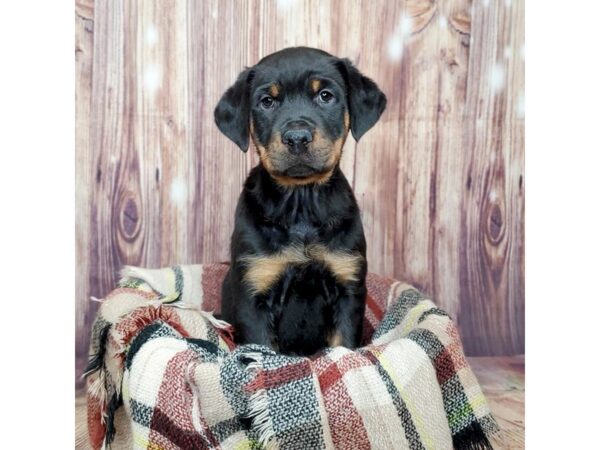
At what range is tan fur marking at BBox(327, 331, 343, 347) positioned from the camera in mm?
2711

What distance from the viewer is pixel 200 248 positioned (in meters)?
3.62

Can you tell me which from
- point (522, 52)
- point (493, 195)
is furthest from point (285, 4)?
point (493, 195)

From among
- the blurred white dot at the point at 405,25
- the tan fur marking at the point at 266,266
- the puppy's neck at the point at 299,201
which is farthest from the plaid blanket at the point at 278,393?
the blurred white dot at the point at 405,25

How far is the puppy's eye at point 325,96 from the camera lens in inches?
103

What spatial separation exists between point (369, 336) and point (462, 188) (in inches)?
38.4

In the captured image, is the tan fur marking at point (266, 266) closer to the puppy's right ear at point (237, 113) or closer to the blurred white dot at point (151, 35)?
the puppy's right ear at point (237, 113)

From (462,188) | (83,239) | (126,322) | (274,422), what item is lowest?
(274,422)

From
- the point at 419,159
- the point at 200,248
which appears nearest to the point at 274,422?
the point at 200,248

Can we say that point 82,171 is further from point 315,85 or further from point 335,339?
point 335,339

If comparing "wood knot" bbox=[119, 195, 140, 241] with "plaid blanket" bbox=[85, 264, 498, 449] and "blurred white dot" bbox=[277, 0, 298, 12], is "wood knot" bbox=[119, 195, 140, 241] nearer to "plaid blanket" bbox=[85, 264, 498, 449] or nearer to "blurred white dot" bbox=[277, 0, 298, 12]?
"plaid blanket" bbox=[85, 264, 498, 449]

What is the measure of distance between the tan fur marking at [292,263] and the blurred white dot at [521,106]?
52.5 inches

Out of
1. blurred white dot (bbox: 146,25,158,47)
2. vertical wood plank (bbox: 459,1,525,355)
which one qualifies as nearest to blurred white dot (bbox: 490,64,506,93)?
vertical wood plank (bbox: 459,1,525,355)

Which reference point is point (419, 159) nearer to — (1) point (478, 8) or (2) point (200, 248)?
(1) point (478, 8)

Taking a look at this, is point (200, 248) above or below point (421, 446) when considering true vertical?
above
